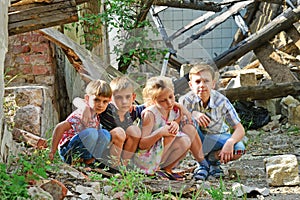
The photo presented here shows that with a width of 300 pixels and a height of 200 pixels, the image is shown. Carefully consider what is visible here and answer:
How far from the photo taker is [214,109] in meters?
3.90

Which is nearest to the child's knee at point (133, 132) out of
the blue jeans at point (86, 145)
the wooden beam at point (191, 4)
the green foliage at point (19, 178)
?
the blue jeans at point (86, 145)

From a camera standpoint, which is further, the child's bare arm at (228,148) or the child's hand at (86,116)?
the child's bare arm at (228,148)

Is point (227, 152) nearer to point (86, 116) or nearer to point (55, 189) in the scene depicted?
point (86, 116)

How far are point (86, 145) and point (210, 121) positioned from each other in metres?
0.92

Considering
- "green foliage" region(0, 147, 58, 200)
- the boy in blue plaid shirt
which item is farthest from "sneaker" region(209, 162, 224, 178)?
"green foliage" region(0, 147, 58, 200)

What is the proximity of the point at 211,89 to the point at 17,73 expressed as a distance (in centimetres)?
222

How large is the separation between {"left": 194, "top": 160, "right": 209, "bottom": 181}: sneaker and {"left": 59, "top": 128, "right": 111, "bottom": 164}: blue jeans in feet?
2.30

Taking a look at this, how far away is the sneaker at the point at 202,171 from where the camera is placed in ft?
12.5

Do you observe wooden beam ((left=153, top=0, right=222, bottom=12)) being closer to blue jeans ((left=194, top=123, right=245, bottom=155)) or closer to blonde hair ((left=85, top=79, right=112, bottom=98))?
blue jeans ((left=194, top=123, right=245, bottom=155))

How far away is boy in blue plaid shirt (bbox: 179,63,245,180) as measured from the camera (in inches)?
151

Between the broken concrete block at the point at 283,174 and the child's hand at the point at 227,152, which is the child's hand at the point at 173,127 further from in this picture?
the broken concrete block at the point at 283,174

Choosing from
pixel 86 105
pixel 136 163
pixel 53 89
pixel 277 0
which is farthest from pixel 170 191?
pixel 277 0

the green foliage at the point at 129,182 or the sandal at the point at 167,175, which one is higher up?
the green foliage at the point at 129,182

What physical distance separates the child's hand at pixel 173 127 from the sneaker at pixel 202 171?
1.39 feet
